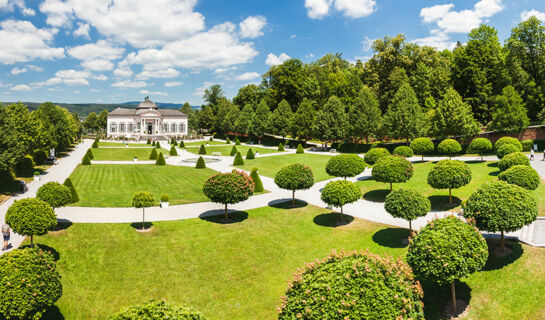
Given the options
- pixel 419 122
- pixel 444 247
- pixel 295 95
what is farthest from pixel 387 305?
pixel 295 95

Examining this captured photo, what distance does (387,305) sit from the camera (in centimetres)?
694

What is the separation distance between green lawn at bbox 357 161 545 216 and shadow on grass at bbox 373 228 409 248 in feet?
18.3

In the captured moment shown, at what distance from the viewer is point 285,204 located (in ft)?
84.1

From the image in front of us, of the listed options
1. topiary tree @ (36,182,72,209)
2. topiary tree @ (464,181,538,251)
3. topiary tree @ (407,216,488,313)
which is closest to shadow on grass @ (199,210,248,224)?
topiary tree @ (36,182,72,209)

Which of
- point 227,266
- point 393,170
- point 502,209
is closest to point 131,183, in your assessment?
point 227,266

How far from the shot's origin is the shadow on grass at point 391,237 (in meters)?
17.1

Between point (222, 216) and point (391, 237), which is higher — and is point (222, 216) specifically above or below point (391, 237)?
below

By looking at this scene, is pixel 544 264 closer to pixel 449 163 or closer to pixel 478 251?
pixel 478 251

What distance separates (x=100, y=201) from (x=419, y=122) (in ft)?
135

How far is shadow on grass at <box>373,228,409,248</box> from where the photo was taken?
1708 cm

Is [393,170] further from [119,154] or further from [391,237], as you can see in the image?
[119,154]

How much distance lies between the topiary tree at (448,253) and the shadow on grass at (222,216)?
13.2m

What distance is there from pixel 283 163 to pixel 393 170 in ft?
75.0

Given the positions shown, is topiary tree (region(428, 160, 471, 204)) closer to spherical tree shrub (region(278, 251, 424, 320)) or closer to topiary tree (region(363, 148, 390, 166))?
topiary tree (region(363, 148, 390, 166))
